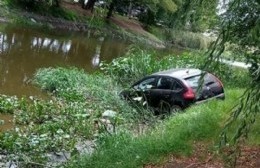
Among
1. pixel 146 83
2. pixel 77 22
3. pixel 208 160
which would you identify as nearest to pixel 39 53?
pixel 146 83

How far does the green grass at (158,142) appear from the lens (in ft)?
26.4

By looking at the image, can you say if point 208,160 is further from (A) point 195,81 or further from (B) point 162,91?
(B) point 162,91

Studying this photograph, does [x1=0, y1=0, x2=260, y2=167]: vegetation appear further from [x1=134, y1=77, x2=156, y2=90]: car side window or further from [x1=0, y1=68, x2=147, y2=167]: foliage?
[x1=134, y1=77, x2=156, y2=90]: car side window

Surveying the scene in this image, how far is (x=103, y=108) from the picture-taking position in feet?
44.6

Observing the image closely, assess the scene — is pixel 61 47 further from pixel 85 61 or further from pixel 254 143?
pixel 254 143

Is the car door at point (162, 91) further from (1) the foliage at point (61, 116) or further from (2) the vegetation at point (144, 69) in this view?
(2) the vegetation at point (144, 69)

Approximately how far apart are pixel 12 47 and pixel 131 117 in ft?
54.1

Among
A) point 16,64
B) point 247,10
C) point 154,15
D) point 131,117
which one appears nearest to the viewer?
point 247,10

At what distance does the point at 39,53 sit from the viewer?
2648 centimetres

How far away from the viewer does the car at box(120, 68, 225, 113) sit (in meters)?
13.0

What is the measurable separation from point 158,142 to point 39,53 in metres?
19.1

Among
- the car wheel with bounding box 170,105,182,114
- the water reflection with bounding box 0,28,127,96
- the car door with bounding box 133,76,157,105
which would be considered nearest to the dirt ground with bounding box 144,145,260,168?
the car wheel with bounding box 170,105,182,114

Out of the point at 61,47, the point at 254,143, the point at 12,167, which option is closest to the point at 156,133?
the point at 254,143

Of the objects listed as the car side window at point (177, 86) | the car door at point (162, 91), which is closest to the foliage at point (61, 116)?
the car door at point (162, 91)
